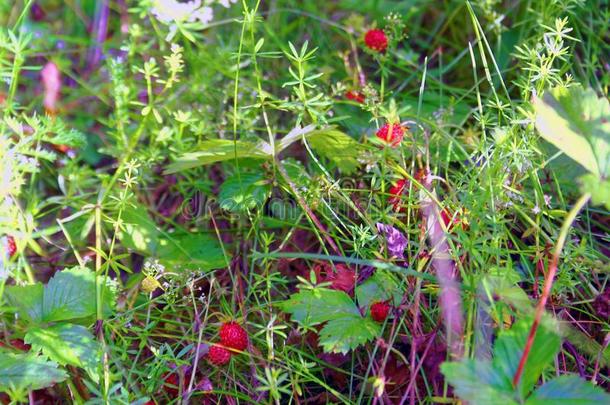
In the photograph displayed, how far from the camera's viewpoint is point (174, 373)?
51.5 inches

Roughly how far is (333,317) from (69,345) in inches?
19.8

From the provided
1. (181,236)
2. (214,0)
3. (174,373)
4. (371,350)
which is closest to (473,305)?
(371,350)

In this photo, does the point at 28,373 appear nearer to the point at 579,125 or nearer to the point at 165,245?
the point at 165,245

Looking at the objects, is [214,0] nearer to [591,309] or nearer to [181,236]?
[181,236]

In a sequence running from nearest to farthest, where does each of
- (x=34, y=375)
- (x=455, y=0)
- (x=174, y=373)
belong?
1. (x=34, y=375)
2. (x=174, y=373)
3. (x=455, y=0)

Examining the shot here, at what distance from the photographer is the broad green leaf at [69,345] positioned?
123 cm

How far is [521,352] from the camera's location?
104cm

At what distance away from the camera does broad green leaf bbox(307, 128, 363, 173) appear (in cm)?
146

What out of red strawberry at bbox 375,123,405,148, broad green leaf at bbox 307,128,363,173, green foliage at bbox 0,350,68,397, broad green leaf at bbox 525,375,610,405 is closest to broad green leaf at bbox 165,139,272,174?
broad green leaf at bbox 307,128,363,173

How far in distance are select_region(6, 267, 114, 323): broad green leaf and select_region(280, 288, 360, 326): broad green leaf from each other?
0.38 metres

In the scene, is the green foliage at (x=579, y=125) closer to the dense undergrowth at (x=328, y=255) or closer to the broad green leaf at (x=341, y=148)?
the dense undergrowth at (x=328, y=255)

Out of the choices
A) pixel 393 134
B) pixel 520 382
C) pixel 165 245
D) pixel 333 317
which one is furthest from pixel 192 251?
pixel 520 382

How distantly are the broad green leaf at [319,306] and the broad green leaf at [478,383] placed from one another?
0.29 m

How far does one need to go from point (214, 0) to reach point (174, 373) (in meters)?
0.92
